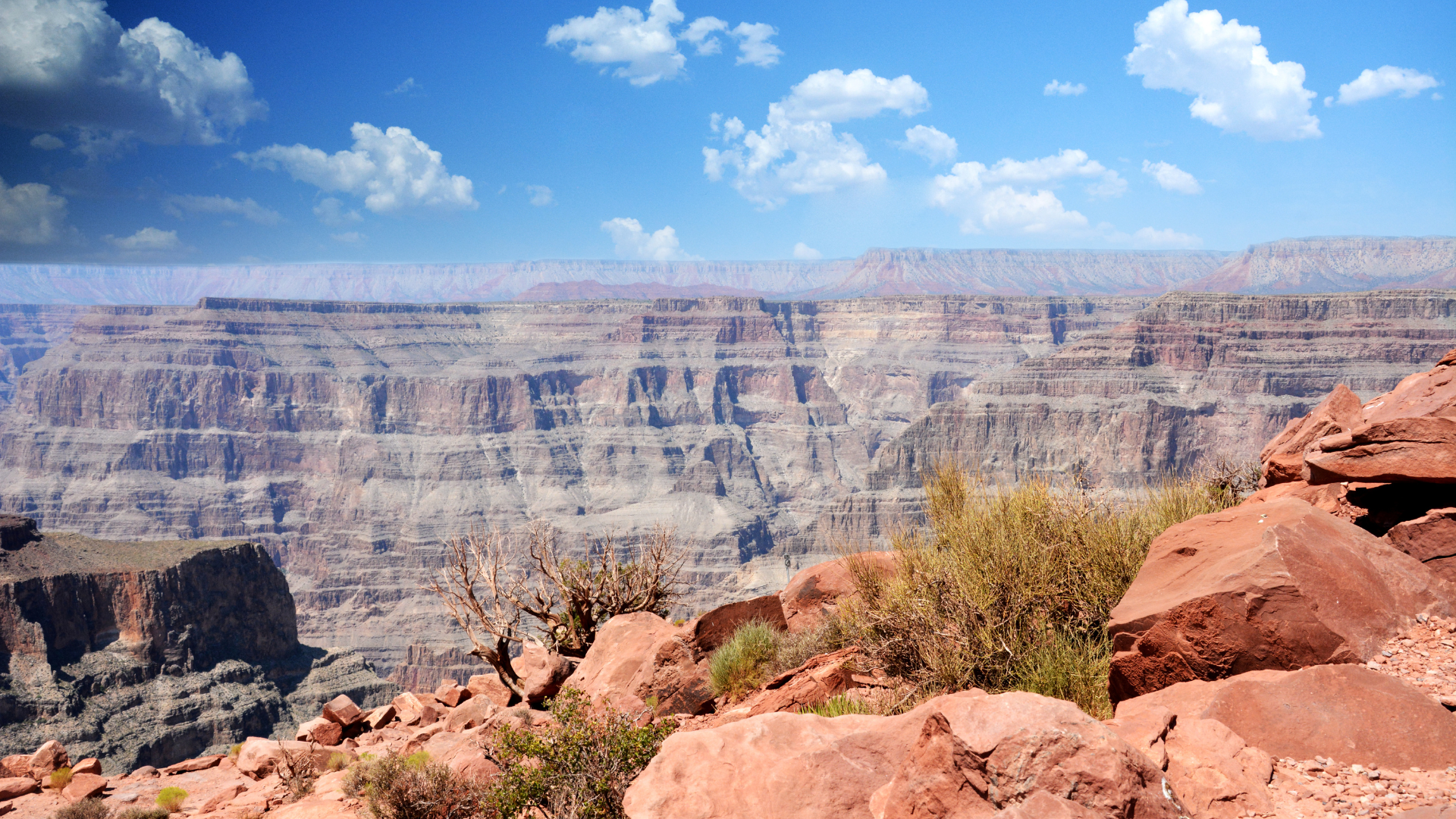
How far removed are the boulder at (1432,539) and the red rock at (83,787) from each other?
573 inches

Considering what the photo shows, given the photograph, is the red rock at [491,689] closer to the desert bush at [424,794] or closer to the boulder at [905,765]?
the desert bush at [424,794]

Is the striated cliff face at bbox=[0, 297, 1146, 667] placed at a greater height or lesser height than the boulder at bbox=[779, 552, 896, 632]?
lesser

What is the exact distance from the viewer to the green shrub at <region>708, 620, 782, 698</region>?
336 inches

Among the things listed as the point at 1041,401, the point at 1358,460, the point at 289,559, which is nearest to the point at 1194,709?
the point at 1358,460

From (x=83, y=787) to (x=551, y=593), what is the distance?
6.45 m

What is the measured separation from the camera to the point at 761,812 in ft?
14.5

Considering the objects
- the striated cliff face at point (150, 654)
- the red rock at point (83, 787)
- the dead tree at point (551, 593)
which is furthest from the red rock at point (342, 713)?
the striated cliff face at point (150, 654)

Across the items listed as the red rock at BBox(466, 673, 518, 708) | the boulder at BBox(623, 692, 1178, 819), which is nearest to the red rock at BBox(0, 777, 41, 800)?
the red rock at BBox(466, 673, 518, 708)

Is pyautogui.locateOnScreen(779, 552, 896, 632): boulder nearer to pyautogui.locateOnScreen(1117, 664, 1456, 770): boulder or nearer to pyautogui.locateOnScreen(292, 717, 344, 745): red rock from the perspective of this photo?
pyautogui.locateOnScreen(1117, 664, 1456, 770): boulder

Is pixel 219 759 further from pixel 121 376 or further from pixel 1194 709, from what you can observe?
pixel 121 376

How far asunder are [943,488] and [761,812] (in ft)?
19.5

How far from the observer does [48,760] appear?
39.8ft

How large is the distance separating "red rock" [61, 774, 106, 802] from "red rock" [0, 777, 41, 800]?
17.0 inches

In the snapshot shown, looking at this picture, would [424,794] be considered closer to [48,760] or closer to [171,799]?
[171,799]
